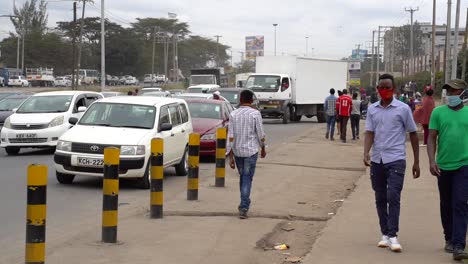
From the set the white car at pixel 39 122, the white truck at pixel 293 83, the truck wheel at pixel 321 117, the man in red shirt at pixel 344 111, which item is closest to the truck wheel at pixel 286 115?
the white truck at pixel 293 83

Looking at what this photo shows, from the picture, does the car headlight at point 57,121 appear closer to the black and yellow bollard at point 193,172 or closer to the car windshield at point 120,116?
the car windshield at point 120,116

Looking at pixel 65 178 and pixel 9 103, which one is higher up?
pixel 9 103

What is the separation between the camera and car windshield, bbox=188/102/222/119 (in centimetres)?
1797

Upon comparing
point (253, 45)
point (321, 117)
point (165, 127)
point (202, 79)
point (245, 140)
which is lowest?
point (321, 117)

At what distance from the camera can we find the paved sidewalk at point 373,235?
710 cm

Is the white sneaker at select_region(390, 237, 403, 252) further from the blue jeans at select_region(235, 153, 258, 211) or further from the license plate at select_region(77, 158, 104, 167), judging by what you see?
the license plate at select_region(77, 158, 104, 167)

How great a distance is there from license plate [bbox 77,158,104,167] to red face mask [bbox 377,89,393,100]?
583 cm

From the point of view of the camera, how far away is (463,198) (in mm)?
6895

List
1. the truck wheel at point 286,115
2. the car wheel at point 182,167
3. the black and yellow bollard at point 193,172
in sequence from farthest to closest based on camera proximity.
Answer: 1. the truck wheel at point 286,115
2. the car wheel at point 182,167
3. the black and yellow bollard at point 193,172

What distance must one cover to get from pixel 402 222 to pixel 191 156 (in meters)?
3.44

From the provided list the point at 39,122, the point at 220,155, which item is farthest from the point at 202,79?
the point at 220,155

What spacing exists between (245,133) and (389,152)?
2.49 m

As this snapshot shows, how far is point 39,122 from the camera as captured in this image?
17.8 metres

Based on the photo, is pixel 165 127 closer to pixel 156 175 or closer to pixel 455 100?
pixel 156 175
